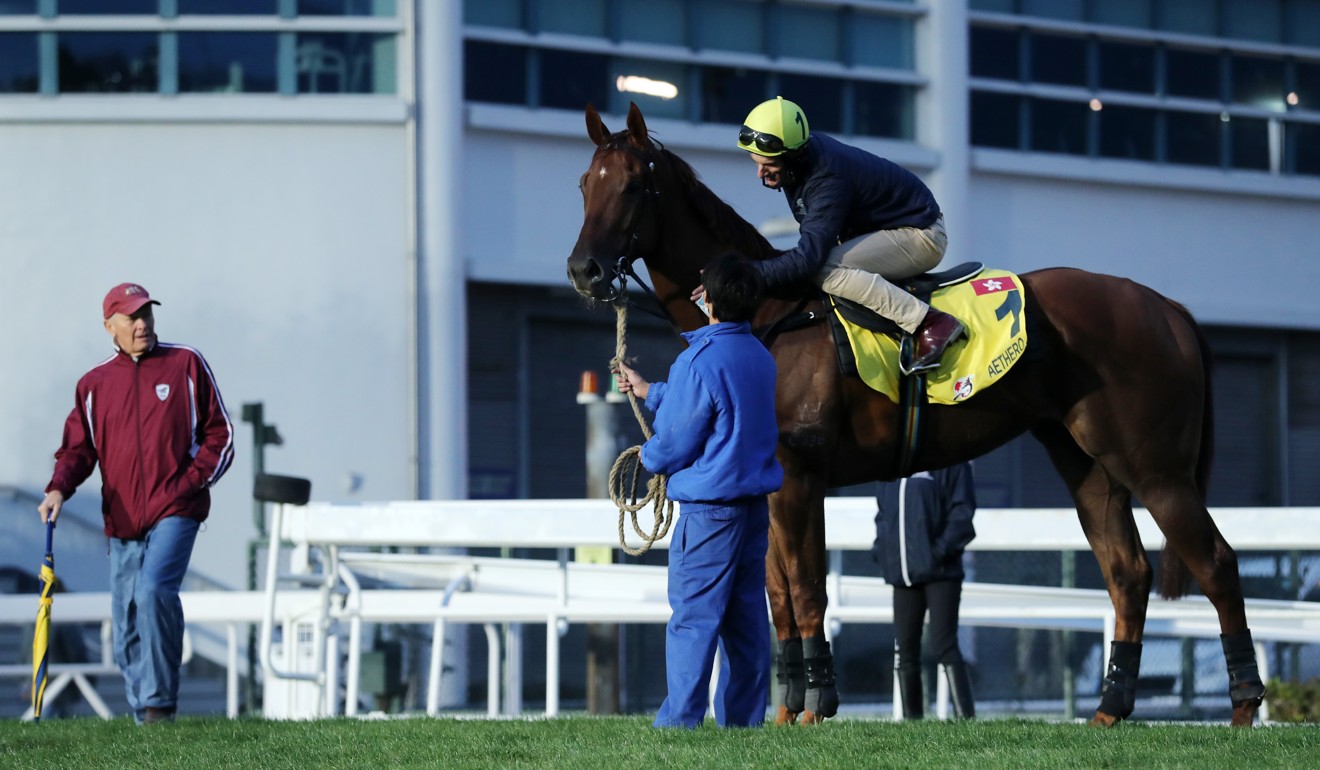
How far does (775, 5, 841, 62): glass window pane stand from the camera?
17.8 meters

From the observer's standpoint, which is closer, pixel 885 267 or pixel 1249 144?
pixel 885 267

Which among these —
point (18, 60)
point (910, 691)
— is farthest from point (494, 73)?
point (910, 691)

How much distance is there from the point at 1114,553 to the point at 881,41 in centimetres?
1235

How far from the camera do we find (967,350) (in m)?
6.25

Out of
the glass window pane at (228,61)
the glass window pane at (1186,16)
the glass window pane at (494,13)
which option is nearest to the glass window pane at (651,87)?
the glass window pane at (494,13)

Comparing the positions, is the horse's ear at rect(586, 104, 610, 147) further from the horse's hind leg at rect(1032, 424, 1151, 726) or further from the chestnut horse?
the horse's hind leg at rect(1032, 424, 1151, 726)

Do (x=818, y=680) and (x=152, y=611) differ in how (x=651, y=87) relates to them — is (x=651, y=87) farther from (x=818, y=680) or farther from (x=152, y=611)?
(x=818, y=680)

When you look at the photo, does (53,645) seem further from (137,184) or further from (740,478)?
(740,478)

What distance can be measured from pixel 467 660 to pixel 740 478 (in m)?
8.00

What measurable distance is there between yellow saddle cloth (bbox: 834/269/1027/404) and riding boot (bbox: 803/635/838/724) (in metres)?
0.97

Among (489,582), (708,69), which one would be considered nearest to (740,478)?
(489,582)

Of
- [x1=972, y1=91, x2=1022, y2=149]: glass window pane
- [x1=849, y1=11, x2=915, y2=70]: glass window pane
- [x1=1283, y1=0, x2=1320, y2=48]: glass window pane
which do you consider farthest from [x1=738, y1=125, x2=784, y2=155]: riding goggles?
[x1=1283, y1=0, x2=1320, y2=48]: glass window pane

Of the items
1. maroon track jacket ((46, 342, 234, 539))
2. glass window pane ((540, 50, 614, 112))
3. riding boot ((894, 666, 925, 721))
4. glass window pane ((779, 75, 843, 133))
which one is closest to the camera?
maroon track jacket ((46, 342, 234, 539))

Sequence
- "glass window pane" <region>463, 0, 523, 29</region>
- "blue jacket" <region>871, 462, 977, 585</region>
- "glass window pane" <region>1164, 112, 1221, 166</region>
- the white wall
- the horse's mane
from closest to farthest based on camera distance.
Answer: the horse's mane
"blue jacket" <region>871, 462, 977, 585</region>
the white wall
"glass window pane" <region>463, 0, 523, 29</region>
"glass window pane" <region>1164, 112, 1221, 166</region>
